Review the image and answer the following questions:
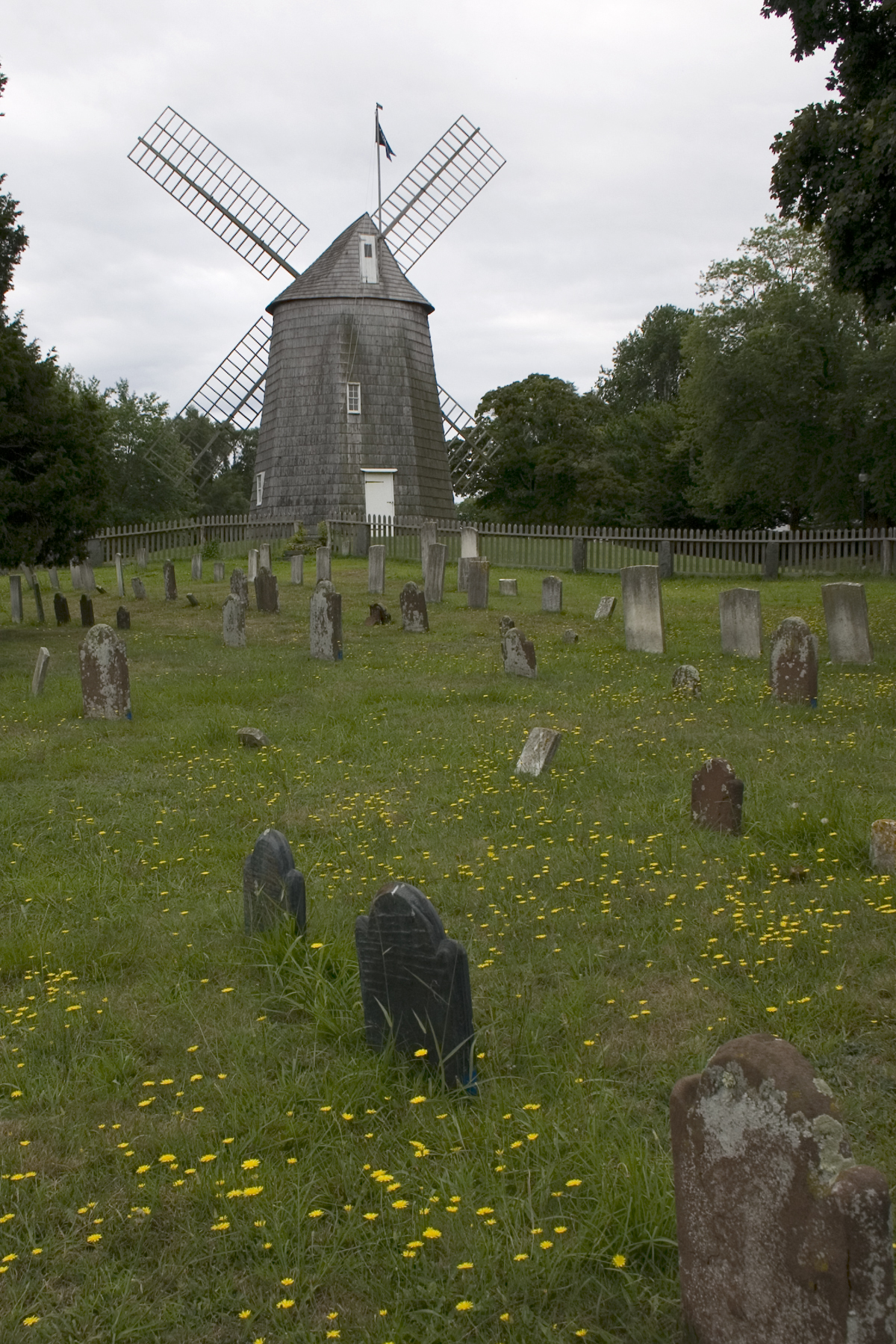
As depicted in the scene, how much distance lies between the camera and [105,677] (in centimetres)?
1214

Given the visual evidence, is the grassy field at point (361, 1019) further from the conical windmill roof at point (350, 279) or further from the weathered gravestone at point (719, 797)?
the conical windmill roof at point (350, 279)

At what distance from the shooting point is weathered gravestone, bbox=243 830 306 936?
5.38m

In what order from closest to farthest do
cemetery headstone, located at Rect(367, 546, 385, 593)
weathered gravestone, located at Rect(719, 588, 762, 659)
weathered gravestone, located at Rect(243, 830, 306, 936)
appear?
weathered gravestone, located at Rect(243, 830, 306, 936), weathered gravestone, located at Rect(719, 588, 762, 659), cemetery headstone, located at Rect(367, 546, 385, 593)

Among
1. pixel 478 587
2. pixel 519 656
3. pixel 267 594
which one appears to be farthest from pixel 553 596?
pixel 519 656

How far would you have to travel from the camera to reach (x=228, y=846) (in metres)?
7.29

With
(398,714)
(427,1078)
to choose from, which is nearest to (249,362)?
(398,714)

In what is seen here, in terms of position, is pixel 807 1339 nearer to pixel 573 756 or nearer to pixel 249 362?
pixel 573 756

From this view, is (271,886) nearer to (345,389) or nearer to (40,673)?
(40,673)

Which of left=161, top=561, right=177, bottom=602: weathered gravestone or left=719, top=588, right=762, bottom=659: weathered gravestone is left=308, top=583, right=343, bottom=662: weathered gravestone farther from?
left=161, top=561, right=177, bottom=602: weathered gravestone

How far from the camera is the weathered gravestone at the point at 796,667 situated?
11516mm

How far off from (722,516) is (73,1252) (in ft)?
182

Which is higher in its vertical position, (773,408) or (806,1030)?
(773,408)

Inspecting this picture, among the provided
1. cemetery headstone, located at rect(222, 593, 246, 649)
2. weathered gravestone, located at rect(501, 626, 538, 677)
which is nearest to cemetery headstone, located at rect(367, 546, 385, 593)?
cemetery headstone, located at rect(222, 593, 246, 649)

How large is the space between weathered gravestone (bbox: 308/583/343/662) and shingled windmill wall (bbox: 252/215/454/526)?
23.0 metres
